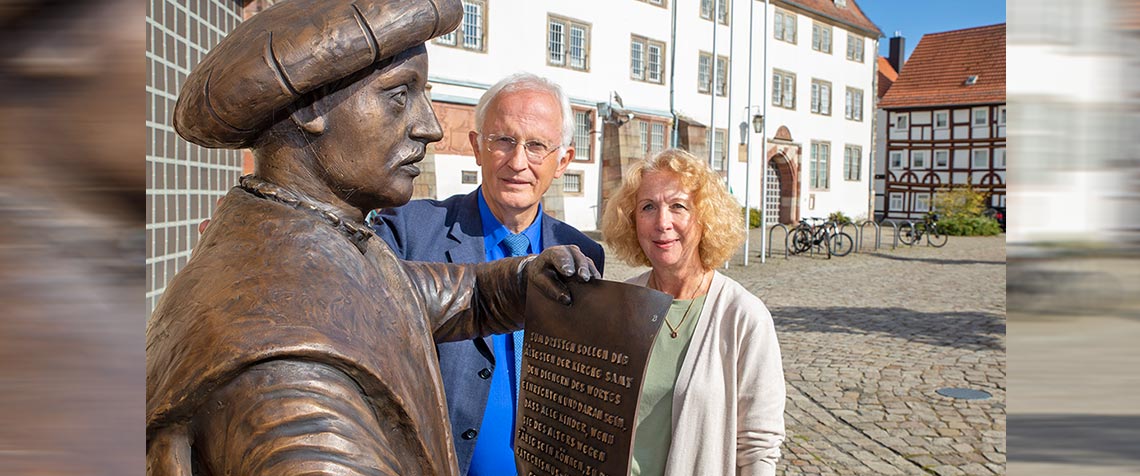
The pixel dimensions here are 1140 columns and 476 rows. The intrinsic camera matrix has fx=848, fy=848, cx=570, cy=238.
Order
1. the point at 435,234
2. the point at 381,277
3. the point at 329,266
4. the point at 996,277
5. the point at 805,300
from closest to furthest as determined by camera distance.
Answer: the point at 329,266 < the point at 381,277 < the point at 435,234 < the point at 805,300 < the point at 996,277

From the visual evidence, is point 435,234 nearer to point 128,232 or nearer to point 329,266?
point 329,266

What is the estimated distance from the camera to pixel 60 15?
0.92 ft

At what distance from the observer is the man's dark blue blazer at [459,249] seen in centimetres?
218

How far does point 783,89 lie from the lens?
32.0 meters

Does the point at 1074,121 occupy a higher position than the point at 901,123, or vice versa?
the point at 901,123

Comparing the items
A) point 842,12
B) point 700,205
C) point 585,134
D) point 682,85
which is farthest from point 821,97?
point 700,205

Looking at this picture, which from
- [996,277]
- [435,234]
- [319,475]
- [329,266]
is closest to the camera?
[319,475]

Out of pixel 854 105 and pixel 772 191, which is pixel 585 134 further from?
pixel 854 105

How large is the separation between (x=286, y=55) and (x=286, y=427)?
44 centimetres

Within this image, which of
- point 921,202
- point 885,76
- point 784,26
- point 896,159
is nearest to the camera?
point 784,26

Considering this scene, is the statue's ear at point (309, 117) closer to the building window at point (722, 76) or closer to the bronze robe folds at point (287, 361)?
the bronze robe folds at point (287, 361)

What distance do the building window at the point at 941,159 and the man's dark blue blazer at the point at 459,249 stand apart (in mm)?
39237

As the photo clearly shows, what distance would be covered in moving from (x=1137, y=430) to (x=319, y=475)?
28.1 inches

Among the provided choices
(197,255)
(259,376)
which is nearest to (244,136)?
(197,255)
